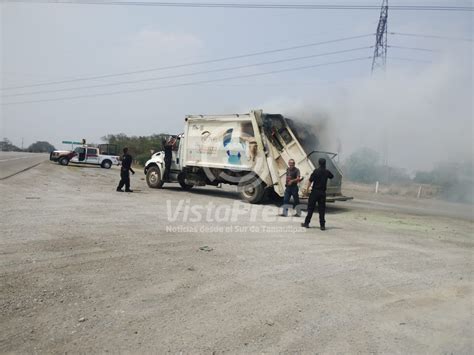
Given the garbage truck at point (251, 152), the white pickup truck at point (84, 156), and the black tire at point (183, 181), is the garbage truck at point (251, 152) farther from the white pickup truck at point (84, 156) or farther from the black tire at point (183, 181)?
the white pickup truck at point (84, 156)

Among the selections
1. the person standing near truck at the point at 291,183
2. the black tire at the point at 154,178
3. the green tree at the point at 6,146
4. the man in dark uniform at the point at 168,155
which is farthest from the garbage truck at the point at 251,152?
the green tree at the point at 6,146

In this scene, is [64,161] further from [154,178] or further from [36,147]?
[36,147]

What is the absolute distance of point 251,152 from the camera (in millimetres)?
12398

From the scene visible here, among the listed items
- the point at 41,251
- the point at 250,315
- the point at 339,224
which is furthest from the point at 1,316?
the point at 339,224

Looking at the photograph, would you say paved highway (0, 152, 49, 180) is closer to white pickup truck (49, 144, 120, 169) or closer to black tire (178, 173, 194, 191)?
white pickup truck (49, 144, 120, 169)

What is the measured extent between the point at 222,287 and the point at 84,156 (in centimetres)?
3112

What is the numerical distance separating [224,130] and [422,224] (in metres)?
6.88

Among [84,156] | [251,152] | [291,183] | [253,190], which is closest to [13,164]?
[84,156]

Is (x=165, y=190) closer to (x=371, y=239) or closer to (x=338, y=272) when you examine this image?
(x=371, y=239)

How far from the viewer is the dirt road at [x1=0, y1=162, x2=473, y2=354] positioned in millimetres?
3531

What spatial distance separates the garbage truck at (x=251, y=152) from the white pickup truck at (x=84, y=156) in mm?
20962

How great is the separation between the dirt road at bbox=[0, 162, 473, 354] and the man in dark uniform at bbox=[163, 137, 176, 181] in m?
6.42

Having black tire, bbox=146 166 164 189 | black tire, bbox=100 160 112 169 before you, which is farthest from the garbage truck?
black tire, bbox=100 160 112 169

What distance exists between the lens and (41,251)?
5625 mm
